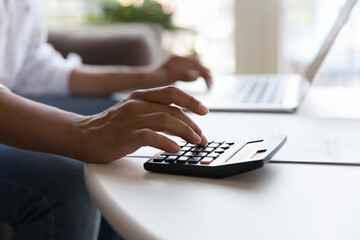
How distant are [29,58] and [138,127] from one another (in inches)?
29.2

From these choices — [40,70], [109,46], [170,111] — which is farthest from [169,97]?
[109,46]

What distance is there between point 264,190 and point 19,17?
2.71 ft

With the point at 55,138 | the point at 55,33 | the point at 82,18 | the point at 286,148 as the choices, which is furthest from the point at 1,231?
the point at 82,18

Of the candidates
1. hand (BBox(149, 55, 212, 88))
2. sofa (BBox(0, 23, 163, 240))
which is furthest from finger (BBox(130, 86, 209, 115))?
sofa (BBox(0, 23, 163, 240))

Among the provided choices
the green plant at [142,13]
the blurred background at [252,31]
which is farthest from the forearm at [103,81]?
the green plant at [142,13]

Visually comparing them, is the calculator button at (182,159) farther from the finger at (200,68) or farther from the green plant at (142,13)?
the green plant at (142,13)

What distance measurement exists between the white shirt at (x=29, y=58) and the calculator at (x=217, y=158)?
0.65 meters

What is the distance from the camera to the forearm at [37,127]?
0.63 metres

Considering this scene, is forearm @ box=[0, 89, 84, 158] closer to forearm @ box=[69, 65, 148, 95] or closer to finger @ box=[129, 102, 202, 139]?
finger @ box=[129, 102, 202, 139]

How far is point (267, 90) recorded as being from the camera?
1021 millimetres

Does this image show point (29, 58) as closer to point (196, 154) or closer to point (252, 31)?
point (196, 154)

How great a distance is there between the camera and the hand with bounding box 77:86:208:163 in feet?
1.89

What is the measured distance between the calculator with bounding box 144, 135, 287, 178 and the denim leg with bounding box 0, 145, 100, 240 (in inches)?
9.0

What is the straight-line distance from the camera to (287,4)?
2549 millimetres
